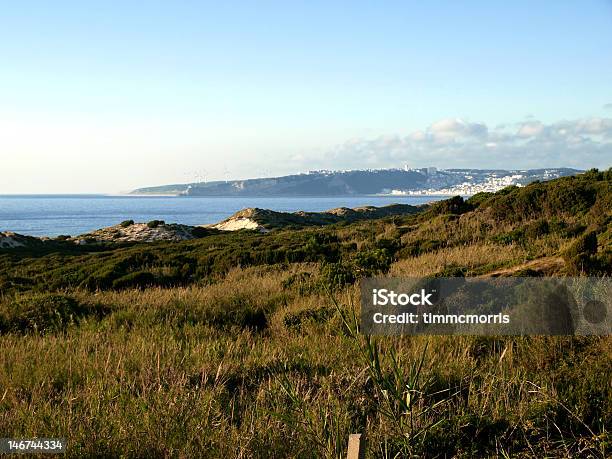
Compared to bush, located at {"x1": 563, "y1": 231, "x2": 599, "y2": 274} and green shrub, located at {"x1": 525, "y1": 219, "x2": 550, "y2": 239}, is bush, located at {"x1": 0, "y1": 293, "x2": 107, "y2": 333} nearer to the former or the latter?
bush, located at {"x1": 563, "y1": 231, "x2": 599, "y2": 274}

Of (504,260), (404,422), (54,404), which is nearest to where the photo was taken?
(404,422)

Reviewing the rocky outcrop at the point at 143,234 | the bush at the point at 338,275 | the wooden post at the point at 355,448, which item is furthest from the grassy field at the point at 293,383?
the rocky outcrop at the point at 143,234

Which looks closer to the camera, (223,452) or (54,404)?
(223,452)

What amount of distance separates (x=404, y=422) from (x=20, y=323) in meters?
9.91

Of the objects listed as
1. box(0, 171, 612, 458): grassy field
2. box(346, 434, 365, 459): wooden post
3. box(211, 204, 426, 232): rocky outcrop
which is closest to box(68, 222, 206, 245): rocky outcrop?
box(211, 204, 426, 232): rocky outcrop

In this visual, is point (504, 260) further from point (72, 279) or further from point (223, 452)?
point (72, 279)

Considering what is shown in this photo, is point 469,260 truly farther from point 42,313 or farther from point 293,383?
point 42,313

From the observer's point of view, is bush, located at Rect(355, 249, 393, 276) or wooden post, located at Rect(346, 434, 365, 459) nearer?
wooden post, located at Rect(346, 434, 365, 459)

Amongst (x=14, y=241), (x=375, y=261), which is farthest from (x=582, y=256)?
(x=14, y=241)

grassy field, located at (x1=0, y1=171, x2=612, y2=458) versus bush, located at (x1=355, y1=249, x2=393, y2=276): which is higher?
grassy field, located at (x1=0, y1=171, x2=612, y2=458)

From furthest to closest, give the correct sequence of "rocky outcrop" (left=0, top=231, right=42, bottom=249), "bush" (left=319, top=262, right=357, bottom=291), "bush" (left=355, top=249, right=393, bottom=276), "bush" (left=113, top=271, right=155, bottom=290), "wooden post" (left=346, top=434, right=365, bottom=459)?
1. "rocky outcrop" (left=0, top=231, right=42, bottom=249)
2. "bush" (left=113, top=271, right=155, bottom=290)
3. "bush" (left=355, top=249, right=393, bottom=276)
4. "bush" (left=319, top=262, right=357, bottom=291)
5. "wooden post" (left=346, top=434, right=365, bottom=459)

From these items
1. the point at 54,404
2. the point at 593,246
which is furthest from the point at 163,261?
the point at 54,404

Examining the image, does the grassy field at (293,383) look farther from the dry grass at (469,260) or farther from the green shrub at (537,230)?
the green shrub at (537,230)

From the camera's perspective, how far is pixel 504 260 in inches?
516
